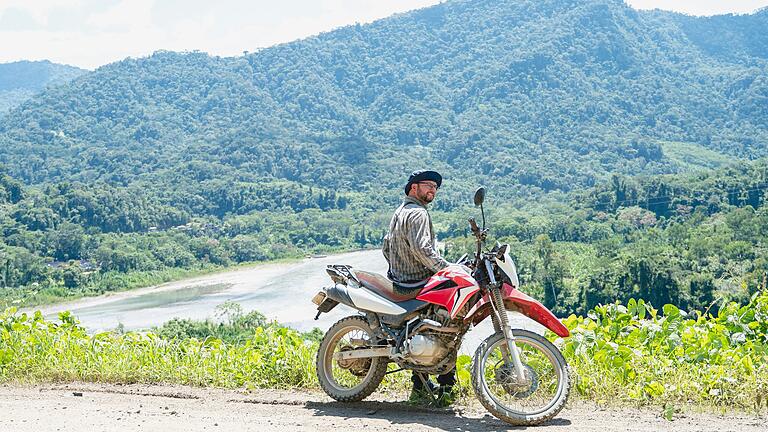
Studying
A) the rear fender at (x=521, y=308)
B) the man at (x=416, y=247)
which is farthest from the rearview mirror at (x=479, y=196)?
the rear fender at (x=521, y=308)

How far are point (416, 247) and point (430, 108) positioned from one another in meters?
161

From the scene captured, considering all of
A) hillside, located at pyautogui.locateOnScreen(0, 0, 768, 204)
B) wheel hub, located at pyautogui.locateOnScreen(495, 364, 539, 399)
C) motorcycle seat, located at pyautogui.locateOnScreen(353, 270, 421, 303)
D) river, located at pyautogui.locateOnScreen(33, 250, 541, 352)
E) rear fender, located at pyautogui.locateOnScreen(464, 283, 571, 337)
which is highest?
hillside, located at pyautogui.locateOnScreen(0, 0, 768, 204)

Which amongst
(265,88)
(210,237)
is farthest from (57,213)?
(265,88)

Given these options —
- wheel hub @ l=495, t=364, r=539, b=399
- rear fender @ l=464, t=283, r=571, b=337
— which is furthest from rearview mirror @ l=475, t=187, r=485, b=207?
wheel hub @ l=495, t=364, r=539, b=399

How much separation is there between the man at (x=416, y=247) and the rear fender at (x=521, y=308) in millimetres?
293

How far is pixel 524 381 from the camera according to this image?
162 inches

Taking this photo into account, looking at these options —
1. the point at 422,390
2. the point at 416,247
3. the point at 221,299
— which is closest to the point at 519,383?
the point at 422,390

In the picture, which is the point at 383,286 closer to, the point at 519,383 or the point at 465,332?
the point at 465,332

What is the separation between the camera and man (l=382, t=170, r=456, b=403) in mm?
4422

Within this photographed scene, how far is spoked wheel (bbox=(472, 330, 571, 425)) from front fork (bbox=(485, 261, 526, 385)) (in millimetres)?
18

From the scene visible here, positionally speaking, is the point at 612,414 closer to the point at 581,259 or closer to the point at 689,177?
the point at 581,259

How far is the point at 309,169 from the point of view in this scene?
12369cm

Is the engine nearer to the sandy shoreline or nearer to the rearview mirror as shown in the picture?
the rearview mirror

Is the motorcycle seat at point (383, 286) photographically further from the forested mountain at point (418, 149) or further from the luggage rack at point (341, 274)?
the forested mountain at point (418, 149)
